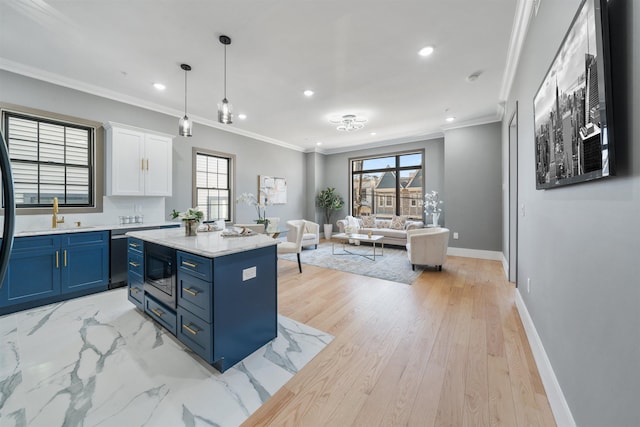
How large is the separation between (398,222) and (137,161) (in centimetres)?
564

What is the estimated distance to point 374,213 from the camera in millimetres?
7453

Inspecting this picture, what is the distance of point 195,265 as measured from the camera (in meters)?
1.82

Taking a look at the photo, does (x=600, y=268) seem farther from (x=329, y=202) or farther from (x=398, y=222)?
(x=329, y=202)

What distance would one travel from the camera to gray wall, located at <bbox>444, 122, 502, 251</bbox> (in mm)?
4891

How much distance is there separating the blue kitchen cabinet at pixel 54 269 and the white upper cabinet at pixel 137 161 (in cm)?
83

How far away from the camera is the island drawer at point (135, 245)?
8.22 feet

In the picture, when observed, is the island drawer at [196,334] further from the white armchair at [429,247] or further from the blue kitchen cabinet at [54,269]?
the white armchair at [429,247]

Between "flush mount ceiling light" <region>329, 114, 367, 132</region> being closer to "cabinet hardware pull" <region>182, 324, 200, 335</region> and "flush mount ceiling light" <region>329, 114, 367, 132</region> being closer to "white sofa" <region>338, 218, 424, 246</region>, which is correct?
"white sofa" <region>338, 218, 424, 246</region>

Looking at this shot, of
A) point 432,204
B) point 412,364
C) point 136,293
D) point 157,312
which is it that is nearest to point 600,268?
point 412,364

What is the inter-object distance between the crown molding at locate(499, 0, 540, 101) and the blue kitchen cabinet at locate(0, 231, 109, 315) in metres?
5.31

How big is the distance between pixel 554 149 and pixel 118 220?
16.9 feet

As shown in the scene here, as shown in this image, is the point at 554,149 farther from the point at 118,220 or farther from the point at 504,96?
the point at 118,220

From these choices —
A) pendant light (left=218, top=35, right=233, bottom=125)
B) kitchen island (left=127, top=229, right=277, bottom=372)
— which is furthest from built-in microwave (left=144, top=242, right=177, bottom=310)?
pendant light (left=218, top=35, right=233, bottom=125)

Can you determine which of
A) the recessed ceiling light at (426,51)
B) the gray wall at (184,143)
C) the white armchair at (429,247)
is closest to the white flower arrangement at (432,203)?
the white armchair at (429,247)
